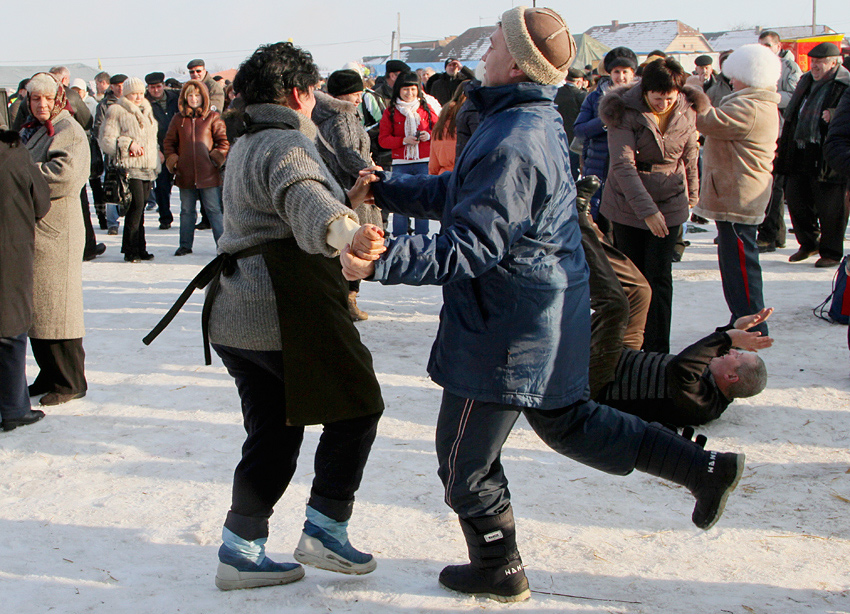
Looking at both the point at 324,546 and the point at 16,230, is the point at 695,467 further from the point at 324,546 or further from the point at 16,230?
the point at 16,230

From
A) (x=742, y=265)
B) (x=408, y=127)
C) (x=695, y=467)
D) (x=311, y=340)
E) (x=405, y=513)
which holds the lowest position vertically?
(x=405, y=513)

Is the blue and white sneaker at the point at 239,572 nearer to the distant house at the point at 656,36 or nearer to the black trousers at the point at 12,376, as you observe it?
the black trousers at the point at 12,376

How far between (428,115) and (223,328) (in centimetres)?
621

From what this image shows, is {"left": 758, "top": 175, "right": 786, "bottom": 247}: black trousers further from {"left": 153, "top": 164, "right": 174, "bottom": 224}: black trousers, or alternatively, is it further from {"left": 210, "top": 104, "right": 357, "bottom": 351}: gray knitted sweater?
{"left": 153, "top": 164, "right": 174, "bottom": 224}: black trousers

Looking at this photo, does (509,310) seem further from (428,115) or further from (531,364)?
(428,115)

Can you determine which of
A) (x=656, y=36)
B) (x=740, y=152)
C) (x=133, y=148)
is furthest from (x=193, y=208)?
(x=656, y=36)

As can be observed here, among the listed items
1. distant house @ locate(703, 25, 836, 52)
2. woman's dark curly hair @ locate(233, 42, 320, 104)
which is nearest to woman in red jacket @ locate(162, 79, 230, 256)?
woman's dark curly hair @ locate(233, 42, 320, 104)

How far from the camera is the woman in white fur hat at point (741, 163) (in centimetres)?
516

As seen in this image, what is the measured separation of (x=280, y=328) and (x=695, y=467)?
1390 mm

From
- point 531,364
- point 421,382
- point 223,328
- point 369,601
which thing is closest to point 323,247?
point 223,328

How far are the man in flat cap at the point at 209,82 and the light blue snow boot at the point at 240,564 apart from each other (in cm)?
854

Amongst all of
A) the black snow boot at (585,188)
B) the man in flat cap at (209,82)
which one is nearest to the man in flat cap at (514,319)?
the black snow boot at (585,188)

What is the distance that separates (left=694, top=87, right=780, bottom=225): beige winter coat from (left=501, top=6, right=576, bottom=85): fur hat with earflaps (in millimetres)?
3097

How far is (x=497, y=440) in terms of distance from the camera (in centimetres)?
246
